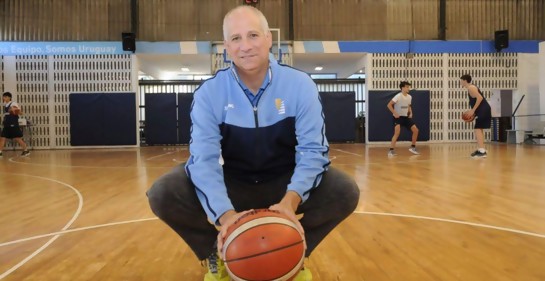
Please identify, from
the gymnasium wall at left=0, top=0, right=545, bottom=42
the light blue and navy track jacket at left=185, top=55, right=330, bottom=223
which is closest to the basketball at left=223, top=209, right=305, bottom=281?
the light blue and navy track jacket at left=185, top=55, right=330, bottom=223

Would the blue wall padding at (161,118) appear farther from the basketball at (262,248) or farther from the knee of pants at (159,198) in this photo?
the basketball at (262,248)

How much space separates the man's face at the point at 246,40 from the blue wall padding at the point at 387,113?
13024 millimetres

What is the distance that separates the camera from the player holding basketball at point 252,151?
5.90 feet

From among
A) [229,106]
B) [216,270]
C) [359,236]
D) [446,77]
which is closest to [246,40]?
[229,106]

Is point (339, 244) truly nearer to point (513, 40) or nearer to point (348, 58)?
point (348, 58)

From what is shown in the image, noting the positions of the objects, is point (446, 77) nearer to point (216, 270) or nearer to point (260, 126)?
point (260, 126)

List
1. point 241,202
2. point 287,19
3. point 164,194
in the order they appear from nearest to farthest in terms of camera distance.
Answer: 1. point 164,194
2. point 241,202
3. point 287,19

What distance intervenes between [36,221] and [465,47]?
14239 mm

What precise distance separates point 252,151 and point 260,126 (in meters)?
0.12

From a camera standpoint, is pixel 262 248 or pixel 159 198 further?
pixel 159 198

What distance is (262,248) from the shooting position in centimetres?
144

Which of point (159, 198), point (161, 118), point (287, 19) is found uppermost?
point (287, 19)

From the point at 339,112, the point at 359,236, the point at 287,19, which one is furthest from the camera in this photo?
the point at 339,112

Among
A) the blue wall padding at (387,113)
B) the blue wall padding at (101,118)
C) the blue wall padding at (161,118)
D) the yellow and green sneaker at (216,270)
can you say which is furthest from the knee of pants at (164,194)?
the blue wall padding at (161,118)
